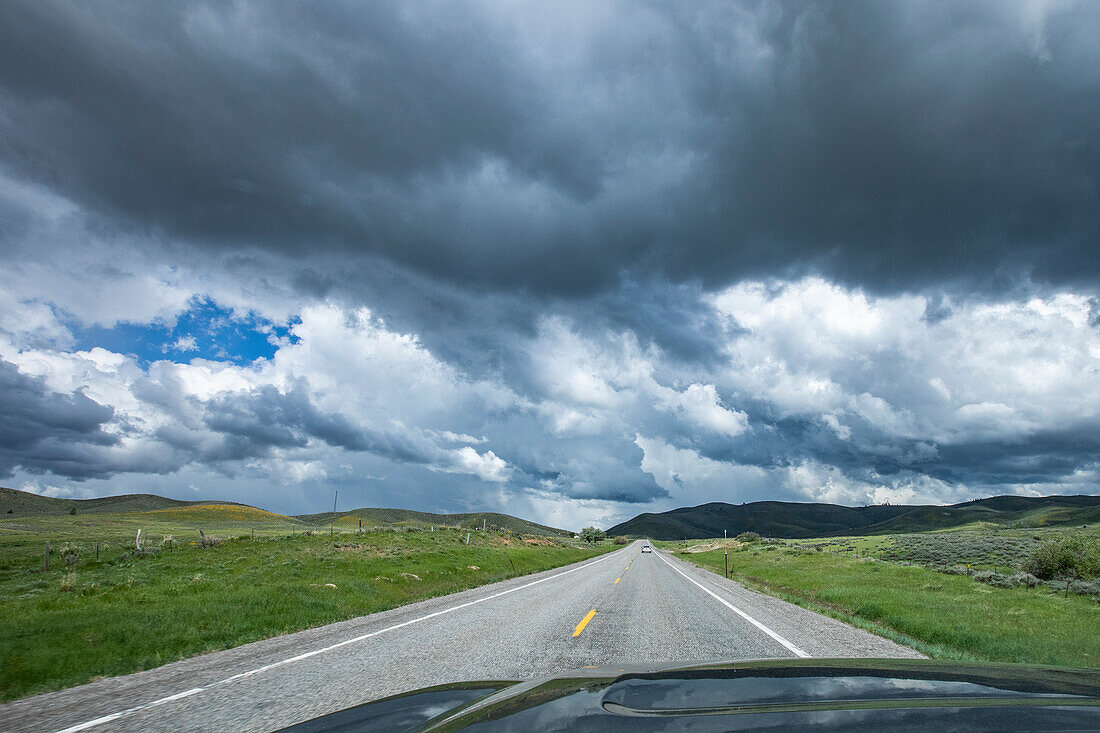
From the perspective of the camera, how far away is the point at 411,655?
8258 millimetres

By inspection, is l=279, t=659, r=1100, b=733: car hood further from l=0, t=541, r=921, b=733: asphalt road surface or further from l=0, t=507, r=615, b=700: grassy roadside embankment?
l=0, t=507, r=615, b=700: grassy roadside embankment

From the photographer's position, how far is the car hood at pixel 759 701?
264 cm

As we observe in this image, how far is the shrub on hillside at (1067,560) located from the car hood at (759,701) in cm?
3185

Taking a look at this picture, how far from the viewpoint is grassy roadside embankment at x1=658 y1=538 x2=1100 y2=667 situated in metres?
10.5

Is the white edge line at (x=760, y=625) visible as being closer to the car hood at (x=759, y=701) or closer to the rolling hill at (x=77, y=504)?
the car hood at (x=759, y=701)

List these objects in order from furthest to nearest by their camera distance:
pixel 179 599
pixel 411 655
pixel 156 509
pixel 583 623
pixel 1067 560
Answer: pixel 156 509 < pixel 1067 560 < pixel 179 599 < pixel 583 623 < pixel 411 655

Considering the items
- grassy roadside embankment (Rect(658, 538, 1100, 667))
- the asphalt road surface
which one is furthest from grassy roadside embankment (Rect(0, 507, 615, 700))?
grassy roadside embankment (Rect(658, 538, 1100, 667))

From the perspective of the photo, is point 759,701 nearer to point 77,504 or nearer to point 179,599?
point 179,599

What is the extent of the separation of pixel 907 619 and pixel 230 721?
1488cm

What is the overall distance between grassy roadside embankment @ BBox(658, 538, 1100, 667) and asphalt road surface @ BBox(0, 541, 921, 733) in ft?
5.79

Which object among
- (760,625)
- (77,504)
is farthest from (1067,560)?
(77,504)

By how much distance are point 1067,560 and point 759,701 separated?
36.3 meters

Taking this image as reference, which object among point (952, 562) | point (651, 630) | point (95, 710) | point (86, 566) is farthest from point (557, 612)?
point (952, 562)

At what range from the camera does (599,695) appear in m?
3.23
